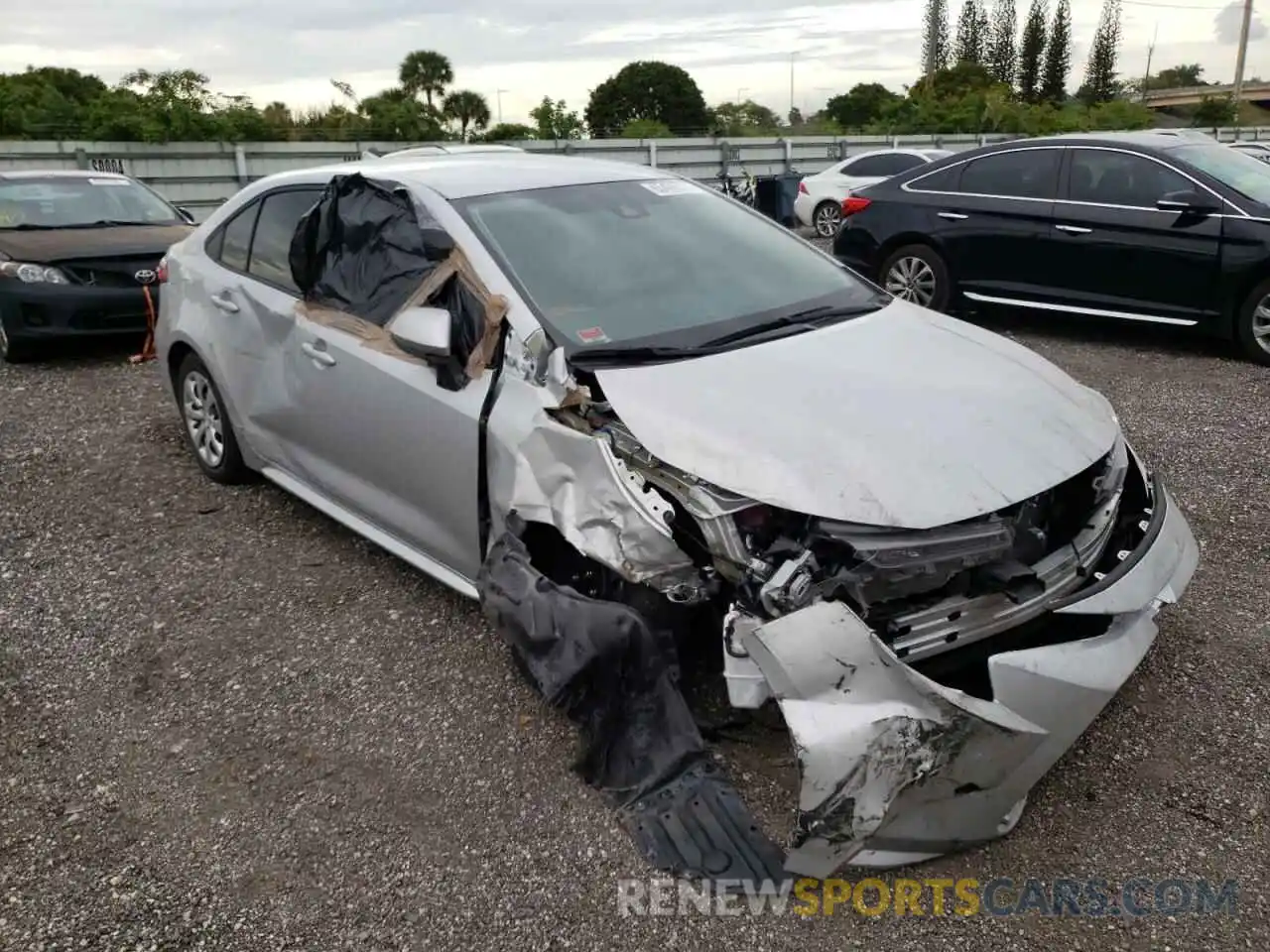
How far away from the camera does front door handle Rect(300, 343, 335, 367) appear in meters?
3.93

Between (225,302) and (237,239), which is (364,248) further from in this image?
(237,239)

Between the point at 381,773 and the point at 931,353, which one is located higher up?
the point at 931,353

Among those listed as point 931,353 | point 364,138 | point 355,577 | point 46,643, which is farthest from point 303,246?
point 364,138

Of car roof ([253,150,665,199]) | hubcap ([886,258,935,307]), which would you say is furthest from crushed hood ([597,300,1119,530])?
hubcap ([886,258,935,307])

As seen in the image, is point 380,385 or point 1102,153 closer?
point 380,385

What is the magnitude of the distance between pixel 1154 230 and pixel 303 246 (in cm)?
584

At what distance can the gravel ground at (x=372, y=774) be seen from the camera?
249cm

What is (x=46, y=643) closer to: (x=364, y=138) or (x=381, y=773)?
(x=381, y=773)

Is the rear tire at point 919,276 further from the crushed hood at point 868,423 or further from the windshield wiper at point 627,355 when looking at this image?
the windshield wiper at point 627,355

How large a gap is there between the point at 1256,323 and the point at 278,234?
6169 mm

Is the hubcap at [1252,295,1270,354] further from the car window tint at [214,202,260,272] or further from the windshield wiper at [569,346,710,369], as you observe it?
the car window tint at [214,202,260,272]

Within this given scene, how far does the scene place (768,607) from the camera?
2566mm

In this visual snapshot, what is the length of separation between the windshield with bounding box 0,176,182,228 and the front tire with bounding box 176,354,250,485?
4.31 metres

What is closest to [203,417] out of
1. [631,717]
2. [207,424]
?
[207,424]
